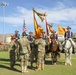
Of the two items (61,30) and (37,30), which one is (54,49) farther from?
(61,30)

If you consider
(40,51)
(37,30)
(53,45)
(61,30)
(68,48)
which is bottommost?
(40,51)

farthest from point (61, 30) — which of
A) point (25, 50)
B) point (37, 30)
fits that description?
point (25, 50)

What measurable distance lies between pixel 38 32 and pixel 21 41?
5.65ft

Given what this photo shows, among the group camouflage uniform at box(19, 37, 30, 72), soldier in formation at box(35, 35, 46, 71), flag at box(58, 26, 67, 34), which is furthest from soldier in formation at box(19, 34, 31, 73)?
flag at box(58, 26, 67, 34)

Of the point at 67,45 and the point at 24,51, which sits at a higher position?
the point at 67,45

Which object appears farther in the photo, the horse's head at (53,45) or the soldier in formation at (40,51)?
the horse's head at (53,45)

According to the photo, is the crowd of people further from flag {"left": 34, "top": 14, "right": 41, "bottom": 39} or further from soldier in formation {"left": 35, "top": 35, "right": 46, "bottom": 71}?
flag {"left": 34, "top": 14, "right": 41, "bottom": 39}

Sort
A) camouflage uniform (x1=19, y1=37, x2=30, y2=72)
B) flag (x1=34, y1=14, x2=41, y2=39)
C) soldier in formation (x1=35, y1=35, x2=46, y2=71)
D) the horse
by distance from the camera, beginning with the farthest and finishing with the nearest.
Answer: the horse → flag (x1=34, y1=14, x2=41, y2=39) → soldier in formation (x1=35, y1=35, x2=46, y2=71) → camouflage uniform (x1=19, y1=37, x2=30, y2=72)

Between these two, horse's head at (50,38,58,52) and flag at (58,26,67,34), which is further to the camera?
flag at (58,26,67,34)

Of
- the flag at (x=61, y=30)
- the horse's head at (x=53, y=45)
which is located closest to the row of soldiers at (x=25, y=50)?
the horse's head at (x=53, y=45)

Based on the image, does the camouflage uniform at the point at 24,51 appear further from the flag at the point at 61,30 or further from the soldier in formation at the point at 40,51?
the flag at the point at 61,30

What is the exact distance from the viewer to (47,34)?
781 inches

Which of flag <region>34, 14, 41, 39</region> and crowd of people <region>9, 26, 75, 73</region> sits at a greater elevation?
flag <region>34, 14, 41, 39</region>

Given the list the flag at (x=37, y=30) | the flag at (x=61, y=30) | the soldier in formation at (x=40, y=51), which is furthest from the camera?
the flag at (x=61, y=30)
